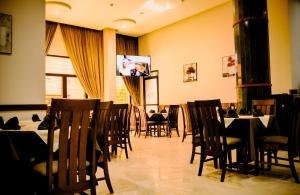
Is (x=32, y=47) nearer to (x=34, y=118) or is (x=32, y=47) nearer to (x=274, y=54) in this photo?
(x=34, y=118)

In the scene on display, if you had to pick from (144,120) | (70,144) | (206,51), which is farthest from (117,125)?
(206,51)

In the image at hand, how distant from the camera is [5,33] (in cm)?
409

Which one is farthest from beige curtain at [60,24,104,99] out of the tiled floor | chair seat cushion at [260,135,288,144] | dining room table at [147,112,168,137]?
chair seat cushion at [260,135,288,144]

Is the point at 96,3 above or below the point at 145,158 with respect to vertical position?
above

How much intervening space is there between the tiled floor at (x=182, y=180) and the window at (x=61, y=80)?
5081mm

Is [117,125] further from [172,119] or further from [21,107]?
[172,119]

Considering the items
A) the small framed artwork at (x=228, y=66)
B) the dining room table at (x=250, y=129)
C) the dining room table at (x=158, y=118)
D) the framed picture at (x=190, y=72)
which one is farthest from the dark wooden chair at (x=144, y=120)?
the dining room table at (x=250, y=129)

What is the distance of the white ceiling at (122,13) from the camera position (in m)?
7.07

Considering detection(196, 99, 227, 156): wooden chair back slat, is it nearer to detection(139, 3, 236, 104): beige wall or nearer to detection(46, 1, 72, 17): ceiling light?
detection(139, 3, 236, 104): beige wall

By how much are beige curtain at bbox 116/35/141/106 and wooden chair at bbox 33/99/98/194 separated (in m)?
8.22

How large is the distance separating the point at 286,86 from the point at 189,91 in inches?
121

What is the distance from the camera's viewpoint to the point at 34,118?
325 cm

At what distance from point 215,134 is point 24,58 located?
329cm

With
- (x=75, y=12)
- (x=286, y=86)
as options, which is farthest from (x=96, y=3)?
(x=286, y=86)
